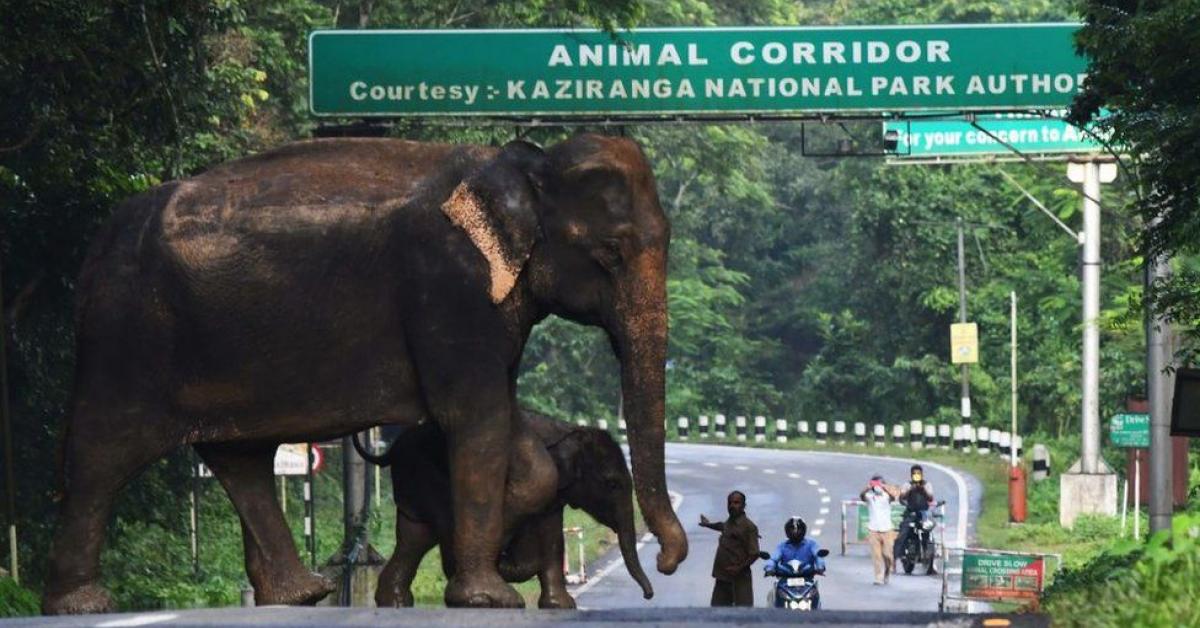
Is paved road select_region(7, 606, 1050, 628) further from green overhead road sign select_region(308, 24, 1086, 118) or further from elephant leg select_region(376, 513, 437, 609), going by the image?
green overhead road sign select_region(308, 24, 1086, 118)

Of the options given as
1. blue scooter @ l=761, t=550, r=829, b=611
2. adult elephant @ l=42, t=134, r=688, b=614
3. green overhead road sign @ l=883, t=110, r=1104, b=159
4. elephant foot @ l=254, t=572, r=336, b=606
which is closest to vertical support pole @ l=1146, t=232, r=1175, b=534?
green overhead road sign @ l=883, t=110, r=1104, b=159

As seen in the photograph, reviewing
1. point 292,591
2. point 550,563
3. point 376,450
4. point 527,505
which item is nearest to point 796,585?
point 550,563

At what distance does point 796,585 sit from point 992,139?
1307 cm

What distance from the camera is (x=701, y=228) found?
81.6 m

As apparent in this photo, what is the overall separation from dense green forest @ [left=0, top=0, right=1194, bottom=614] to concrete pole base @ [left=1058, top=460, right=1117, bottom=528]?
13.0 feet

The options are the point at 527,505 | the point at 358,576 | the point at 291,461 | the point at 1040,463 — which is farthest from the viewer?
the point at 1040,463

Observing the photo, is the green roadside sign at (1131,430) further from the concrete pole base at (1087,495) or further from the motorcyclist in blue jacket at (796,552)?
the motorcyclist in blue jacket at (796,552)

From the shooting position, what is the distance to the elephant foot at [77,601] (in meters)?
15.0

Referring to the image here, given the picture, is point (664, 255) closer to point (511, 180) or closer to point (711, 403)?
point (511, 180)

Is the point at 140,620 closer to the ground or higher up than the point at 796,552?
higher up

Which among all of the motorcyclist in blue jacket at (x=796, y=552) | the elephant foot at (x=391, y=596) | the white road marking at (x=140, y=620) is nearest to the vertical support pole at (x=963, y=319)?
the motorcyclist in blue jacket at (x=796, y=552)

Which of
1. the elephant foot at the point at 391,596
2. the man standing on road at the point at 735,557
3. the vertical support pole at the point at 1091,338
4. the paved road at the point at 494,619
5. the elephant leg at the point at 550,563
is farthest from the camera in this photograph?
the vertical support pole at the point at 1091,338

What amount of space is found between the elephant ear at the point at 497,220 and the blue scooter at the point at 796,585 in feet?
26.3

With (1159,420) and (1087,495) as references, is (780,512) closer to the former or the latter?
(1087,495)
